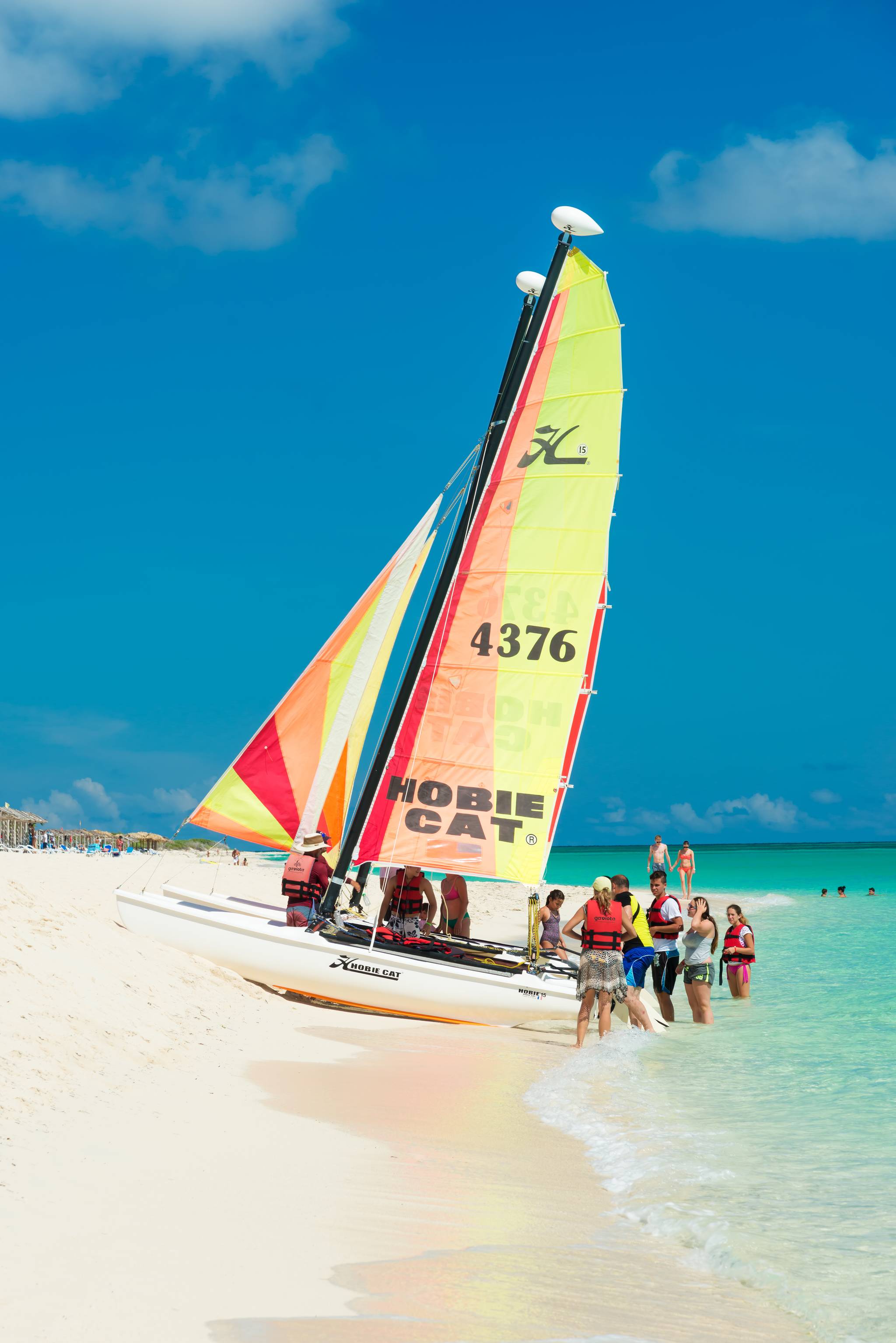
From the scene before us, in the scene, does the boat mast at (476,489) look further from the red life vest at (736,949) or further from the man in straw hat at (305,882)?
the red life vest at (736,949)

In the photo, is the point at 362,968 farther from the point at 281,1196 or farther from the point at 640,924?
the point at 281,1196

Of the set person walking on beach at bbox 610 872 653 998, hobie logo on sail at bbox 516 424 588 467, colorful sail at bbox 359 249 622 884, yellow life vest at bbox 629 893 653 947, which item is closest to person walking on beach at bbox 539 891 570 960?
colorful sail at bbox 359 249 622 884

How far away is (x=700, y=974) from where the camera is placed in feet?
43.5

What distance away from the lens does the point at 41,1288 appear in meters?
4.12

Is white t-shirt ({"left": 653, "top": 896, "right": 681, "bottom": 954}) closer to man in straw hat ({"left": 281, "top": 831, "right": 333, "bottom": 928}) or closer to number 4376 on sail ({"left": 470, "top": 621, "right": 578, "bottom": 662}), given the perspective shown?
number 4376 on sail ({"left": 470, "top": 621, "right": 578, "bottom": 662})

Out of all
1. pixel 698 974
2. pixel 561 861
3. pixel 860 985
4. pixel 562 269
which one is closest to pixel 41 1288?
pixel 698 974

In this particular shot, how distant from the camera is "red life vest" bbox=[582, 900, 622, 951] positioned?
1155 cm

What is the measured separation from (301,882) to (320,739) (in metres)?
2.09

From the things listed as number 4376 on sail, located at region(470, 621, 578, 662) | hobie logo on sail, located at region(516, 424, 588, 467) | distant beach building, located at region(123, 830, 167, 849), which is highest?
hobie logo on sail, located at region(516, 424, 588, 467)

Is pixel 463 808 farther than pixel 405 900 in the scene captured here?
Yes

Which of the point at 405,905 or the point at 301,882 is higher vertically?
the point at 301,882

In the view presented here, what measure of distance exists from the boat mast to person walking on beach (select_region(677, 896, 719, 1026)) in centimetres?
424

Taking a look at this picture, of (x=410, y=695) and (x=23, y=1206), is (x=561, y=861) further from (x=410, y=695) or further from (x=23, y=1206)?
(x=23, y=1206)

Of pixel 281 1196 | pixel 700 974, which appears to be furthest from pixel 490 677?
pixel 281 1196
